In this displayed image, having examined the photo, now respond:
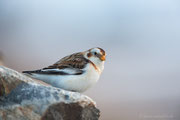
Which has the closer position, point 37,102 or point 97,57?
point 37,102

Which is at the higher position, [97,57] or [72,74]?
[97,57]

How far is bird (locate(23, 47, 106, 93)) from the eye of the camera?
250 cm

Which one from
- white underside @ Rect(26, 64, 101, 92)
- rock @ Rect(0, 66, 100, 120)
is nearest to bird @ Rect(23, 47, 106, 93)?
white underside @ Rect(26, 64, 101, 92)

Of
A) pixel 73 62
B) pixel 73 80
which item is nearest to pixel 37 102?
pixel 73 80

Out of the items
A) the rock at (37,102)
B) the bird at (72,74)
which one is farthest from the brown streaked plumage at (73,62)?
the rock at (37,102)

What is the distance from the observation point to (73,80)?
2.48 m

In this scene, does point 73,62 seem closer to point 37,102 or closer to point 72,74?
point 72,74

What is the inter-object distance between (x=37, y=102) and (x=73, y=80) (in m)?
0.48

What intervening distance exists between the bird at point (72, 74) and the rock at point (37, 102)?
0.31 meters

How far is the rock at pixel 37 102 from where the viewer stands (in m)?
2.07

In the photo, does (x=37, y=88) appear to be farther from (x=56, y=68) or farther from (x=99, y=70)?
(x=99, y=70)

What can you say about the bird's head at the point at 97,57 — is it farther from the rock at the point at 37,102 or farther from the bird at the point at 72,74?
the rock at the point at 37,102

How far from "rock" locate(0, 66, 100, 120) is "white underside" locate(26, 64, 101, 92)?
1.01 ft

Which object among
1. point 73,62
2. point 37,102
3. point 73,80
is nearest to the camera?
point 37,102
